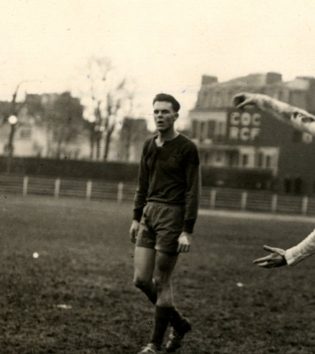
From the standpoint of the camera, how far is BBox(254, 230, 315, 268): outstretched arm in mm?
4273

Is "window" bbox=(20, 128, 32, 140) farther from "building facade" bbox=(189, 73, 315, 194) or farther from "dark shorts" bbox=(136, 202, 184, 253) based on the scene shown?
"dark shorts" bbox=(136, 202, 184, 253)

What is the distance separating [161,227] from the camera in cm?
621

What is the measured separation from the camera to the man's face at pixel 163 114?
6.18m

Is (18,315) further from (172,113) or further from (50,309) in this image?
(172,113)

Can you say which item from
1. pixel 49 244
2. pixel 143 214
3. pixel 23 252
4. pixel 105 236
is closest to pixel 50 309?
pixel 143 214

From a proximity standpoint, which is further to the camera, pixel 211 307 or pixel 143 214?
pixel 211 307

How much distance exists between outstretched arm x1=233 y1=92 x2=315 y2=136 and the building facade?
37.0m

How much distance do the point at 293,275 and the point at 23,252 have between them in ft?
14.2

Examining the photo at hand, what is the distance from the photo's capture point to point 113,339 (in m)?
6.57

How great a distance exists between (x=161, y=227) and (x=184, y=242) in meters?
0.26

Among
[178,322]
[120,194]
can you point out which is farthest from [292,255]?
[120,194]

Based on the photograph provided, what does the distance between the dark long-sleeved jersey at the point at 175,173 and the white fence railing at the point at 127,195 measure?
30.0 metres

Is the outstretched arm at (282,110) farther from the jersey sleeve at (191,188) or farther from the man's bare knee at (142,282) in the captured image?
the man's bare knee at (142,282)

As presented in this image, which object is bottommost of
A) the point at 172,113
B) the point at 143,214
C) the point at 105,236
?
the point at 105,236
